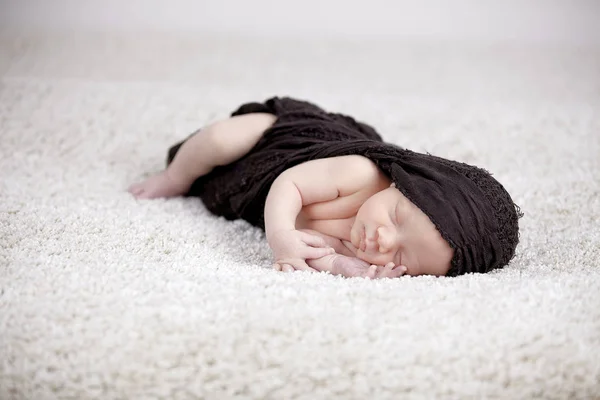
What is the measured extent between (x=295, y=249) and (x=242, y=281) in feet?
0.59

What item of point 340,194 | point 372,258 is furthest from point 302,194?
point 372,258

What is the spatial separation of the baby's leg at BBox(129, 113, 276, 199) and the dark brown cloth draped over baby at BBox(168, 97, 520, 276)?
1.0 inches

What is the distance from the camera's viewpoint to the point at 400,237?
1129 millimetres

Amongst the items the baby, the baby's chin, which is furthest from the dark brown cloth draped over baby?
the baby's chin

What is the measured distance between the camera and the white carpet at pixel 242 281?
851 mm

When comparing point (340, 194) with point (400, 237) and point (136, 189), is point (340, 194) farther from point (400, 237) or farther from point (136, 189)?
point (136, 189)

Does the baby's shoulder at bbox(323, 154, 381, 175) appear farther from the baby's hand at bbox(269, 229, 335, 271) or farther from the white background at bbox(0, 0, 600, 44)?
the white background at bbox(0, 0, 600, 44)

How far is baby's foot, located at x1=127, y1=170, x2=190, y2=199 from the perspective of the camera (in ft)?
4.95

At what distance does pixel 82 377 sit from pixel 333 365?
0.32m

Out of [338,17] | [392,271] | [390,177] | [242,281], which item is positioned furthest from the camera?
[338,17]

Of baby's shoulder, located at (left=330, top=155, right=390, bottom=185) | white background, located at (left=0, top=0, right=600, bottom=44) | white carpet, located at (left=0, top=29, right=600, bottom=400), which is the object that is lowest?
white carpet, located at (left=0, top=29, right=600, bottom=400)

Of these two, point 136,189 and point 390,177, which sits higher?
point 390,177

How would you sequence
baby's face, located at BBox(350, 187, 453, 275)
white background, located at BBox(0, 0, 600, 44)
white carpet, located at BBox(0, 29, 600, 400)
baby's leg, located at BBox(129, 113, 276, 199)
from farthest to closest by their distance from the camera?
white background, located at BBox(0, 0, 600, 44) < baby's leg, located at BBox(129, 113, 276, 199) < baby's face, located at BBox(350, 187, 453, 275) < white carpet, located at BBox(0, 29, 600, 400)

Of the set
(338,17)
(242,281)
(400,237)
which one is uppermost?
(338,17)
